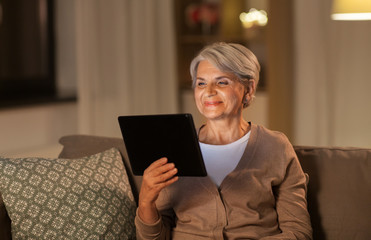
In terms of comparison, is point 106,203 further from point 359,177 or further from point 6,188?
point 359,177

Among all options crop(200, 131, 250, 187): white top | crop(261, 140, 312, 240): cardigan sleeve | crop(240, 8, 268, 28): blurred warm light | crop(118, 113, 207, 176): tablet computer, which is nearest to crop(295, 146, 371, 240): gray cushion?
crop(261, 140, 312, 240): cardigan sleeve

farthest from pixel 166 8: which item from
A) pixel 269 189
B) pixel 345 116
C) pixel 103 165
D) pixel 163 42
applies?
pixel 269 189

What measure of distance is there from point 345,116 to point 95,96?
171 centimetres

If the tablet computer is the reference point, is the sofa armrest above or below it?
below

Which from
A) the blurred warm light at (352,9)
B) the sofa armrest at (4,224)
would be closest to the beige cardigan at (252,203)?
the sofa armrest at (4,224)

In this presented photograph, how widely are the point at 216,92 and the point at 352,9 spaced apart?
40.5 inches

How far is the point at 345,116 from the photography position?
3607 mm

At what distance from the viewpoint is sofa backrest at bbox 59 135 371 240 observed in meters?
1.79

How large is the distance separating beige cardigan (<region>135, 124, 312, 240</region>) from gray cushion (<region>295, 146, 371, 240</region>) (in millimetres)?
157

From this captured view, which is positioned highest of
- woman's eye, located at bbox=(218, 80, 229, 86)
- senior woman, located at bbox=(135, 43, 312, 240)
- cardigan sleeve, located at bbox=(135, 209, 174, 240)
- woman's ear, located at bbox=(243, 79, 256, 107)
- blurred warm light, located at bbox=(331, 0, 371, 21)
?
blurred warm light, located at bbox=(331, 0, 371, 21)

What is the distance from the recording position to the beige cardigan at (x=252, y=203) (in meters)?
1.68

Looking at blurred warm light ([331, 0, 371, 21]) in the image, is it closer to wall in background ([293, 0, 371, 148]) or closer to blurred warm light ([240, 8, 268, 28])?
wall in background ([293, 0, 371, 148])

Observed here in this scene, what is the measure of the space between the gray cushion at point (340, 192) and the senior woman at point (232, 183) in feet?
0.53

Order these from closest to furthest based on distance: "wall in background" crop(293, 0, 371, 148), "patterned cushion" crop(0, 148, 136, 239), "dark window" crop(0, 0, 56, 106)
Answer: "patterned cushion" crop(0, 148, 136, 239) → "wall in background" crop(293, 0, 371, 148) → "dark window" crop(0, 0, 56, 106)
